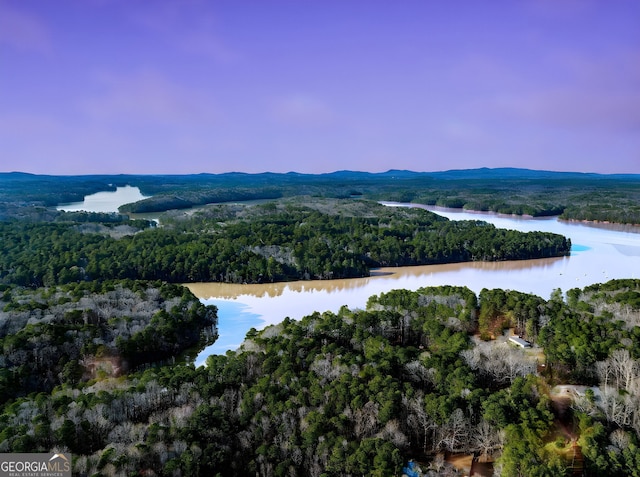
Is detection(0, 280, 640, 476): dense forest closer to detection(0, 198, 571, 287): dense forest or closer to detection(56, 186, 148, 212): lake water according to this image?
detection(0, 198, 571, 287): dense forest

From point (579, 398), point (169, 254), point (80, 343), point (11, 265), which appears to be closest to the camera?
point (579, 398)

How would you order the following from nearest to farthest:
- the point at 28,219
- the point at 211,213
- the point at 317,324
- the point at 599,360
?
the point at 599,360 → the point at 317,324 → the point at 28,219 → the point at 211,213

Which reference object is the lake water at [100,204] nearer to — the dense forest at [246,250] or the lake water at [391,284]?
the dense forest at [246,250]

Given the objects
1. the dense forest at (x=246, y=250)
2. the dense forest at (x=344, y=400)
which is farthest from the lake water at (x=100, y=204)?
the dense forest at (x=344, y=400)

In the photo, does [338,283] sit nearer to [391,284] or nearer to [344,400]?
[391,284]

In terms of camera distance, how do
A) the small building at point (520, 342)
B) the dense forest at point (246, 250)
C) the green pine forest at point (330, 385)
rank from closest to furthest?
the green pine forest at point (330, 385)
the small building at point (520, 342)
the dense forest at point (246, 250)

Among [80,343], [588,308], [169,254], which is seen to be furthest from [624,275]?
[80,343]

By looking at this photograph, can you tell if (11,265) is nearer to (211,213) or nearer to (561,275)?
(211,213)
